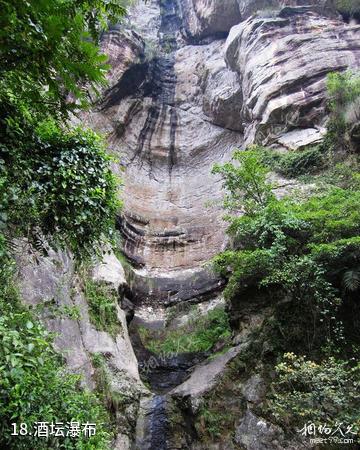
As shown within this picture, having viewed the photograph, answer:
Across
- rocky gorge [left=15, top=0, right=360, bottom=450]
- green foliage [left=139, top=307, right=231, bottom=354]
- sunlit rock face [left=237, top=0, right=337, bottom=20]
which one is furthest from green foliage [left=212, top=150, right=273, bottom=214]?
sunlit rock face [left=237, top=0, right=337, bottom=20]

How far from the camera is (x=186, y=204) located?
1908cm

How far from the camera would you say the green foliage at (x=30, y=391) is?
337 centimetres

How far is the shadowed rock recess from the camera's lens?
15.1 m

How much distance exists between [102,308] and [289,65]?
1356 centimetres

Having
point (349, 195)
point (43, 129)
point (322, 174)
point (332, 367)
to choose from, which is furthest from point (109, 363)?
point (322, 174)

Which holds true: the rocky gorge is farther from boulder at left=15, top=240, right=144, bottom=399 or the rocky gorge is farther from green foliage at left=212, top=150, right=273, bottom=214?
green foliage at left=212, top=150, right=273, bottom=214

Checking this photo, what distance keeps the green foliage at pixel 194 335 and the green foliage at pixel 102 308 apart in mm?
3311

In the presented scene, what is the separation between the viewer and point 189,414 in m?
8.16

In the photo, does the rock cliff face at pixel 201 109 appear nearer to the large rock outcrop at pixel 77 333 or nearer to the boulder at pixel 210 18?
the boulder at pixel 210 18

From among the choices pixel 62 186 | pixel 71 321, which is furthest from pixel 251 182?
pixel 62 186

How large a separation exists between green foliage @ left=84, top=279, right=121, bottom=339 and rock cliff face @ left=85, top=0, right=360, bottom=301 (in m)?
4.97

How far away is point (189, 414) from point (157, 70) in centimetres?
2121

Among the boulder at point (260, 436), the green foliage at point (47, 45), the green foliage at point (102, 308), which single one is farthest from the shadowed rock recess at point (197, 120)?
the green foliage at point (47, 45)

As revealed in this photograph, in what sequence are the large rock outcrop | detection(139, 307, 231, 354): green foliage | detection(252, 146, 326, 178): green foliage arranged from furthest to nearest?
detection(252, 146, 326, 178): green foliage, detection(139, 307, 231, 354): green foliage, the large rock outcrop
